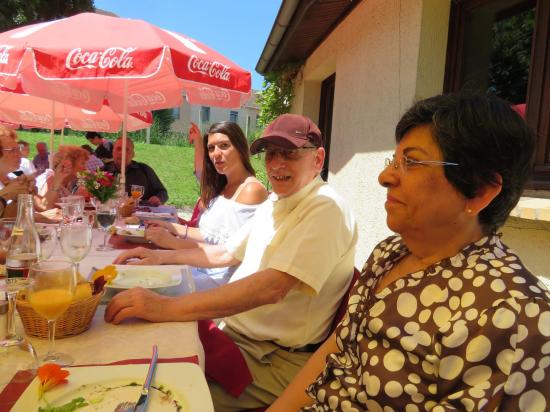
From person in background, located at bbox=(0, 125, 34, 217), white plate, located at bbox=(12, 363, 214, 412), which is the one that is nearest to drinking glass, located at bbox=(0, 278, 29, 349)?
white plate, located at bbox=(12, 363, 214, 412)

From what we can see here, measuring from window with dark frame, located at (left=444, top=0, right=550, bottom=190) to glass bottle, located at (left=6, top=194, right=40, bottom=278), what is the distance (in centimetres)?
222

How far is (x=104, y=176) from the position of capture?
352 centimetres

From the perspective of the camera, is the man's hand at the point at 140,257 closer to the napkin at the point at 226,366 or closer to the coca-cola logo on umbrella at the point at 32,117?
the napkin at the point at 226,366

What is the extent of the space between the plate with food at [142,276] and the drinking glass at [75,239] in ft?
0.39

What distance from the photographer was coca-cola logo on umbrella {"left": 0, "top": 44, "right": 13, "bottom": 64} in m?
3.40

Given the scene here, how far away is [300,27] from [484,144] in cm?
564

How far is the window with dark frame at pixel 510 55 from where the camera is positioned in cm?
255

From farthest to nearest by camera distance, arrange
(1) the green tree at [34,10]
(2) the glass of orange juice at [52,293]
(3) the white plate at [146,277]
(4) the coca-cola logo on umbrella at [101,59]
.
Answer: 1. (1) the green tree at [34,10]
2. (4) the coca-cola logo on umbrella at [101,59]
3. (3) the white plate at [146,277]
4. (2) the glass of orange juice at [52,293]

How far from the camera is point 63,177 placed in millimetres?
4078

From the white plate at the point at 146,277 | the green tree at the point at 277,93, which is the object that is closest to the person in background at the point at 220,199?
the white plate at the point at 146,277

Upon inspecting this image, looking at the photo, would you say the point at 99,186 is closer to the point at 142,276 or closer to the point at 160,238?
the point at 160,238

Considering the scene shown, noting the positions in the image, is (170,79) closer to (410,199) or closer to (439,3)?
(439,3)

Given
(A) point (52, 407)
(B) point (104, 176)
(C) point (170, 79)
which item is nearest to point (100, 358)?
(A) point (52, 407)

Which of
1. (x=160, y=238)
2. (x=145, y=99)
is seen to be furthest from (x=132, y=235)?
(x=145, y=99)
